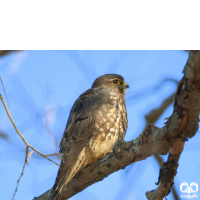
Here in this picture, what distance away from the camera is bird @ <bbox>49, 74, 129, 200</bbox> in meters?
4.39

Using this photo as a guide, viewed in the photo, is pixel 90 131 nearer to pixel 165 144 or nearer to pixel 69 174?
pixel 69 174

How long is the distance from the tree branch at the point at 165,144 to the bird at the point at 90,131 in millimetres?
252

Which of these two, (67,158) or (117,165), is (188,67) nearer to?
(117,165)

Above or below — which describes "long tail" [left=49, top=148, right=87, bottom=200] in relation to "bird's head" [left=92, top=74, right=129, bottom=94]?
below

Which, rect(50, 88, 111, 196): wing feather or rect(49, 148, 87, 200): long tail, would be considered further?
rect(50, 88, 111, 196): wing feather

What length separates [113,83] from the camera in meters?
5.96

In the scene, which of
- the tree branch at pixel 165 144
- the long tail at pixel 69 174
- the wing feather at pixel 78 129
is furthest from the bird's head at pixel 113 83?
the tree branch at pixel 165 144

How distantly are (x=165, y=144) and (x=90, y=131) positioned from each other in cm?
177

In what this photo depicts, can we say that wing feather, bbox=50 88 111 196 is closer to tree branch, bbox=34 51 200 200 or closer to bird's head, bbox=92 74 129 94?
tree branch, bbox=34 51 200 200

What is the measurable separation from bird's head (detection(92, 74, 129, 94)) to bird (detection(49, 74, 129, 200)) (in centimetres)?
62

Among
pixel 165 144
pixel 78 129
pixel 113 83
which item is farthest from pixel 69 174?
pixel 113 83

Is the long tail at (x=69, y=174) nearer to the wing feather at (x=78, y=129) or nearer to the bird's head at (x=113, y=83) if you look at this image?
the wing feather at (x=78, y=129)

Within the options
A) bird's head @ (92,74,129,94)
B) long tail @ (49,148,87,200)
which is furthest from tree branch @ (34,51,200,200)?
bird's head @ (92,74,129,94)
